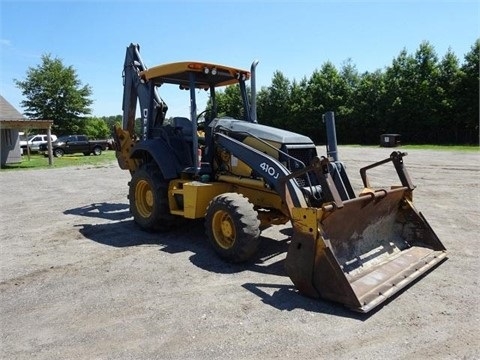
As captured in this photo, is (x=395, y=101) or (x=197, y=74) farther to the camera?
(x=395, y=101)

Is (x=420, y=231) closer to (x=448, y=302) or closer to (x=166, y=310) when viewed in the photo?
(x=448, y=302)

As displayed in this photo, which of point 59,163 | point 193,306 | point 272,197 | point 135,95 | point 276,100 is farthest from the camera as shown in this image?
point 276,100

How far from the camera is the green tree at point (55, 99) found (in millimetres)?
45250

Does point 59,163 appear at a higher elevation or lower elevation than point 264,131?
lower

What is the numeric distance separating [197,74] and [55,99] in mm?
44024

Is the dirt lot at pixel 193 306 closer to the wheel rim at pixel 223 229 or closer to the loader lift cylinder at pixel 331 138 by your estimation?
the wheel rim at pixel 223 229

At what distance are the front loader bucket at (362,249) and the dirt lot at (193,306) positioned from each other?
153mm

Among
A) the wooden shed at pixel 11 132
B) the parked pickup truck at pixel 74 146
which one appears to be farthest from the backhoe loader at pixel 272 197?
the parked pickup truck at pixel 74 146

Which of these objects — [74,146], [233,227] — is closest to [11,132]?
[74,146]

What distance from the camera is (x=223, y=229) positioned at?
555 cm

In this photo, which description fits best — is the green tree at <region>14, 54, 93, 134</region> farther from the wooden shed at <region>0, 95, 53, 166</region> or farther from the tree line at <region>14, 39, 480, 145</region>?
the wooden shed at <region>0, 95, 53, 166</region>

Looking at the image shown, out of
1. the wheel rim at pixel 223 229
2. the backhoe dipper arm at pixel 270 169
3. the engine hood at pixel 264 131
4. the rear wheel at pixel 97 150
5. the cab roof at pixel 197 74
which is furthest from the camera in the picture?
the rear wheel at pixel 97 150

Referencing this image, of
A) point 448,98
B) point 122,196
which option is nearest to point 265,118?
point 448,98

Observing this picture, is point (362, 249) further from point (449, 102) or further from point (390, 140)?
point (449, 102)
